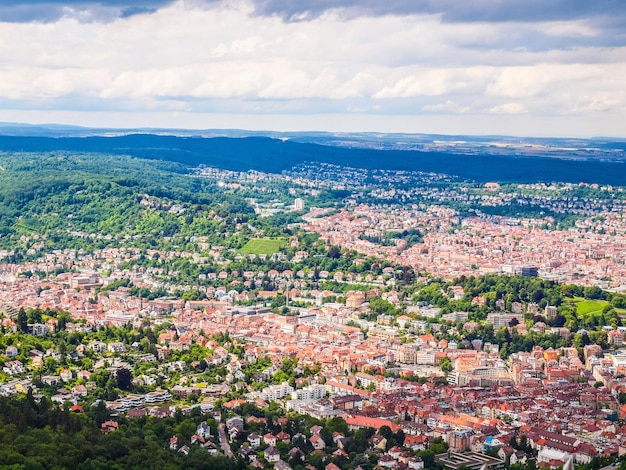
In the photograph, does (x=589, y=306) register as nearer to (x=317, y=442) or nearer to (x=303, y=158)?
(x=317, y=442)

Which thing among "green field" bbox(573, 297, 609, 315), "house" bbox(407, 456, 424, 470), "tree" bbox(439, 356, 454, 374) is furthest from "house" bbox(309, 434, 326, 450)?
"green field" bbox(573, 297, 609, 315)

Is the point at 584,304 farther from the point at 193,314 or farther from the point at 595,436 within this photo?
the point at 595,436

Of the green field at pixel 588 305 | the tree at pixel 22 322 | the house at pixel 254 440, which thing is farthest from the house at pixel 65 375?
the green field at pixel 588 305

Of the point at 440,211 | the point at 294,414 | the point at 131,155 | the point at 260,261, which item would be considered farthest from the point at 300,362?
the point at 131,155

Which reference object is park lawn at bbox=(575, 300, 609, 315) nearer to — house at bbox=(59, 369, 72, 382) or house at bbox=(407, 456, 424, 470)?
house at bbox=(407, 456, 424, 470)

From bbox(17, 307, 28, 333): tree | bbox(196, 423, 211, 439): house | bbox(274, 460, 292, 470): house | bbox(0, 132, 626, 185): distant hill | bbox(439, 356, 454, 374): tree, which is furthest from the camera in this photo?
bbox(0, 132, 626, 185): distant hill

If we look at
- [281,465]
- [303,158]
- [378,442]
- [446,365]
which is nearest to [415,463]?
[378,442]
